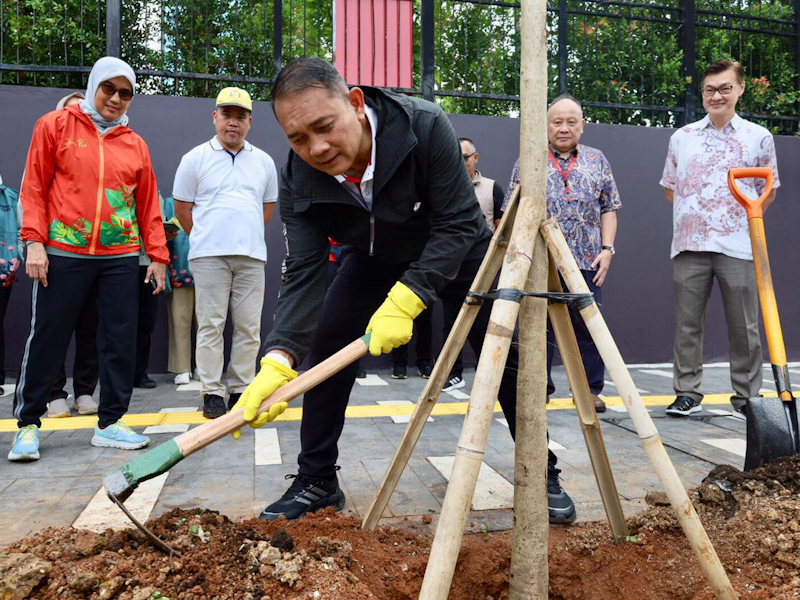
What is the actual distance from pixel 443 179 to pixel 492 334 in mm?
719

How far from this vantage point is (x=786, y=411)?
2568 mm

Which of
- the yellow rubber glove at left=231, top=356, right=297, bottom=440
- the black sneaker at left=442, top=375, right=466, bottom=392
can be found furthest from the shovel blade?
the black sneaker at left=442, top=375, right=466, bottom=392

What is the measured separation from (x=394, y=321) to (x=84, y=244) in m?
2.03

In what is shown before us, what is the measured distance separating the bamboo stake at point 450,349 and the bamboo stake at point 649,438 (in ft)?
0.72

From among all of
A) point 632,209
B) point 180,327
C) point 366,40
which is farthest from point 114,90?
point 632,209

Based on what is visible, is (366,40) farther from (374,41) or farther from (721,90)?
(721,90)

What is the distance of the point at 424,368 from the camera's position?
5.71m

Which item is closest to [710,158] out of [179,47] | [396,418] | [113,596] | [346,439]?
[396,418]

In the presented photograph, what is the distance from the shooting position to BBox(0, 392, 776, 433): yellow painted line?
3.80 m

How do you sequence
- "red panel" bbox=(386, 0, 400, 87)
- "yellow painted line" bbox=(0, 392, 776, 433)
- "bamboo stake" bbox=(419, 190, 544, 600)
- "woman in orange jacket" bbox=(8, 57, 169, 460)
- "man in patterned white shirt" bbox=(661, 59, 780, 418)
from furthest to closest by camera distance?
"red panel" bbox=(386, 0, 400, 87), "man in patterned white shirt" bbox=(661, 59, 780, 418), "yellow painted line" bbox=(0, 392, 776, 433), "woman in orange jacket" bbox=(8, 57, 169, 460), "bamboo stake" bbox=(419, 190, 544, 600)

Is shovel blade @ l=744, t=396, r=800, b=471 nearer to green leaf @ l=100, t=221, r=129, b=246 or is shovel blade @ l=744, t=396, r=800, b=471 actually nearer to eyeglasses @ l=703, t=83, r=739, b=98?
eyeglasses @ l=703, t=83, r=739, b=98

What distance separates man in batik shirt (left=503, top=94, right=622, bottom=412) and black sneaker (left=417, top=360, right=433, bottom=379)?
1725 millimetres

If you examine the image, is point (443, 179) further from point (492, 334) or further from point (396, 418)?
point (396, 418)

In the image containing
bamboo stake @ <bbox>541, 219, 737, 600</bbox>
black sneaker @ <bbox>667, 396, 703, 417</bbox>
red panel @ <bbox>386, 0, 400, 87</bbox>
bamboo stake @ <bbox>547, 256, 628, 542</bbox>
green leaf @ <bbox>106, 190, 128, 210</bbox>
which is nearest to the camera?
bamboo stake @ <bbox>541, 219, 737, 600</bbox>
